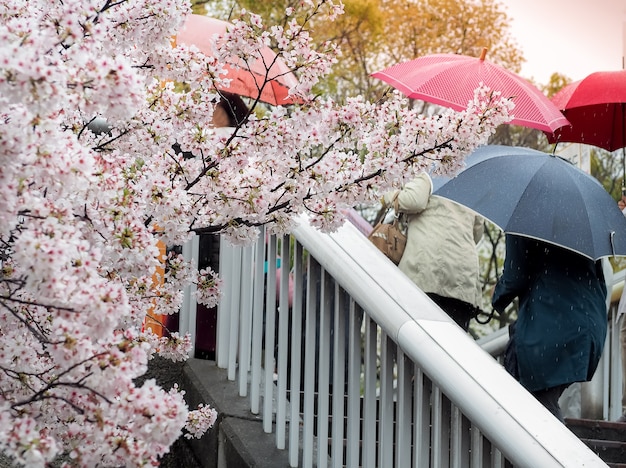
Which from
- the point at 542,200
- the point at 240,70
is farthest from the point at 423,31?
the point at 542,200

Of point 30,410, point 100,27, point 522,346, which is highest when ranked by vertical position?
point 100,27

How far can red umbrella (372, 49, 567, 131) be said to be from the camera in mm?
4925

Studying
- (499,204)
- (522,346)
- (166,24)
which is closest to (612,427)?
(522,346)

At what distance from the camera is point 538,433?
98.5 inches

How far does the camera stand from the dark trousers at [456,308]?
527 centimetres

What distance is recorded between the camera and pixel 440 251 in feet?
17.3

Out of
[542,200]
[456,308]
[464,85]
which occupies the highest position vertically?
[464,85]

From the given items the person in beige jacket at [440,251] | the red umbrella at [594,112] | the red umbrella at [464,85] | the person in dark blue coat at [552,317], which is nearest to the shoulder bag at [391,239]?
the person in beige jacket at [440,251]

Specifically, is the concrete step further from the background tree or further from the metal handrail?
the background tree

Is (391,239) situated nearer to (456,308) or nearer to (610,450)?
(456,308)

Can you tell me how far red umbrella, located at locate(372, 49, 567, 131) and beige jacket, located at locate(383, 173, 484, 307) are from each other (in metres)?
0.49

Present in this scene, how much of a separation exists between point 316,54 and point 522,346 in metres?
2.12

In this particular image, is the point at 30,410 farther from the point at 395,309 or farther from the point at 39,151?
the point at 395,309

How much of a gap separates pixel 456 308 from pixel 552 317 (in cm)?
92
